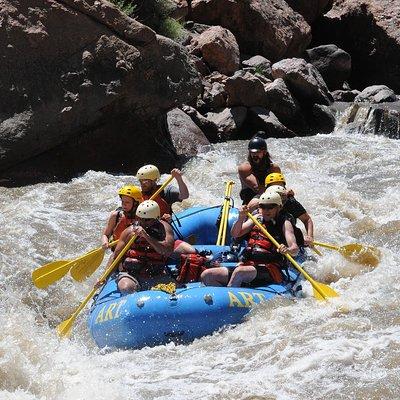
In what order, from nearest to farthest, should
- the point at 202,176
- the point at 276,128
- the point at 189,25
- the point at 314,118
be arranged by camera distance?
the point at 202,176
the point at 276,128
the point at 314,118
the point at 189,25

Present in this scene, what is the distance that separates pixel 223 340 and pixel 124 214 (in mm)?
1682

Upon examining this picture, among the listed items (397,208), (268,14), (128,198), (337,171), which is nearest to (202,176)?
(337,171)

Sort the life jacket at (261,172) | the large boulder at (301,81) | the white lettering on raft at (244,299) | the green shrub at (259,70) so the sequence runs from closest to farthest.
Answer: the white lettering on raft at (244,299), the life jacket at (261,172), the large boulder at (301,81), the green shrub at (259,70)

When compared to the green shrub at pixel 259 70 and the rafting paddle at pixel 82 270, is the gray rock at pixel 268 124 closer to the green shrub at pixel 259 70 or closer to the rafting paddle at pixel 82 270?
the green shrub at pixel 259 70

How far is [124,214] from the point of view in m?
6.75

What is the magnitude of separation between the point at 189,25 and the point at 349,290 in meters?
11.4

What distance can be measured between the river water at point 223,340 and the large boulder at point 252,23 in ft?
28.6

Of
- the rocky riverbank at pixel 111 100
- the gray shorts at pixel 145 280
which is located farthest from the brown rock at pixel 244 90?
the gray shorts at pixel 145 280

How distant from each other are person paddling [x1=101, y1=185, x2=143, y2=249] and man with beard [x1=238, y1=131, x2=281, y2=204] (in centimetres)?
139

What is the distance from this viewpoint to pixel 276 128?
13.6m

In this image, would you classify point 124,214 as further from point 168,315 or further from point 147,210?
point 168,315

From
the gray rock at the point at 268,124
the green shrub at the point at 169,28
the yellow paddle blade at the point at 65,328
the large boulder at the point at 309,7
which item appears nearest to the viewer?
the yellow paddle blade at the point at 65,328

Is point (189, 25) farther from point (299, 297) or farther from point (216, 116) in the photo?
point (299, 297)

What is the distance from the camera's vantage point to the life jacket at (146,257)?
6.24 metres
